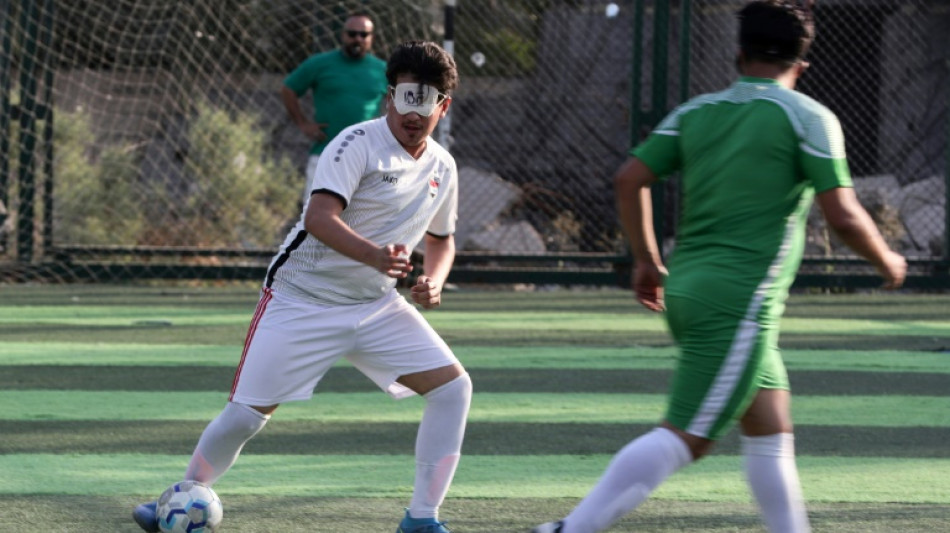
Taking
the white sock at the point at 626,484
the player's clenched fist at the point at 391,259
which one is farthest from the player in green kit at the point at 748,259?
the player's clenched fist at the point at 391,259

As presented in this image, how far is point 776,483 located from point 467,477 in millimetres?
1802

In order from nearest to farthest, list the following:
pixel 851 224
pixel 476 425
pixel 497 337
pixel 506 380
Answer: pixel 851 224 → pixel 476 425 → pixel 506 380 → pixel 497 337

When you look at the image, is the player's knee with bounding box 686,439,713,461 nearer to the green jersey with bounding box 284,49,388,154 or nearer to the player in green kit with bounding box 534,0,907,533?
the player in green kit with bounding box 534,0,907,533

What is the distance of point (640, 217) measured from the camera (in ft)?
13.0

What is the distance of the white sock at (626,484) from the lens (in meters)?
3.70

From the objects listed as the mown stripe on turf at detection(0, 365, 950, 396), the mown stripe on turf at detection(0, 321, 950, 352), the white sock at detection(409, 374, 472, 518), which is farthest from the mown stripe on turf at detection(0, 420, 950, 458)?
the mown stripe on turf at detection(0, 321, 950, 352)

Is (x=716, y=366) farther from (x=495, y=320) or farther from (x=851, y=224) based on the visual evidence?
(x=495, y=320)

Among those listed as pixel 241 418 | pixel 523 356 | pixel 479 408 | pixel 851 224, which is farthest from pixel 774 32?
pixel 523 356

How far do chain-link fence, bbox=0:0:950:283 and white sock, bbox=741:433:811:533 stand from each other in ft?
30.1

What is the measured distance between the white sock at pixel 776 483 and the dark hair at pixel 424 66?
1.46 m

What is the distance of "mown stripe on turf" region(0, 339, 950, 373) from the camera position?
8477 mm

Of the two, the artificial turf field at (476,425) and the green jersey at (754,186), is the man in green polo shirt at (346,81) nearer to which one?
the artificial turf field at (476,425)

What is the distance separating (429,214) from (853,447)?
2423 millimetres

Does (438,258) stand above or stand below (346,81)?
above
